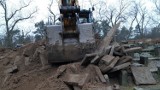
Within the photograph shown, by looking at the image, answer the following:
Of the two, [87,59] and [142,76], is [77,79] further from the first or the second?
[142,76]

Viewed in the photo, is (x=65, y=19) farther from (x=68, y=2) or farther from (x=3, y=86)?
(x=3, y=86)

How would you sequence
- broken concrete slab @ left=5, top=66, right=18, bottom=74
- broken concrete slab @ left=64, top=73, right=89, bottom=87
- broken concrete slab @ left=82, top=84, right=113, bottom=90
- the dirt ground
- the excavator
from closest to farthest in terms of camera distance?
broken concrete slab @ left=82, top=84, right=113, bottom=90 < broken concrete slab @ left=64, top=73, right=89, bottom=87 < the dirt ground < the excavator < broken concrete slab @ left=5, top=66, right=18, bottom=74

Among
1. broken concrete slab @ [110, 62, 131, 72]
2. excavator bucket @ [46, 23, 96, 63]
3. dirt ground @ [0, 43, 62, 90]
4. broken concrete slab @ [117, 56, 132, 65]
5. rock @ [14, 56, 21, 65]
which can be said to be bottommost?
dirt ground @ [0, 43, 62, 90]

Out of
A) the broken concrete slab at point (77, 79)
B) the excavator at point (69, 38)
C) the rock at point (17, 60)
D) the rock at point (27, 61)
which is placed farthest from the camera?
the rock at point (17, 60)

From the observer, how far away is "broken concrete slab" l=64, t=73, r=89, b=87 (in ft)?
27.2

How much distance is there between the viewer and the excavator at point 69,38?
9883 mm

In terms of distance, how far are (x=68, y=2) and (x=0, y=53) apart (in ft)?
23.0

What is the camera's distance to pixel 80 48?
9.95m

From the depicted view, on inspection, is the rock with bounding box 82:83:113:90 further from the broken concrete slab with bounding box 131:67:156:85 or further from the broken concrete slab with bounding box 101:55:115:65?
the broken concrete slab with bounding box 131:67:156:85

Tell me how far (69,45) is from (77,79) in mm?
1716

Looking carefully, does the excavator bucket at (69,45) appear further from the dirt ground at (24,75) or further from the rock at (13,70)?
the rock at (13,70)

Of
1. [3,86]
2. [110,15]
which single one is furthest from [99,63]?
[110,15]

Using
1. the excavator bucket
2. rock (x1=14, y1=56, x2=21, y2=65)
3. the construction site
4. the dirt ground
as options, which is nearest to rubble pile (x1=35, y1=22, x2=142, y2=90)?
the construction site

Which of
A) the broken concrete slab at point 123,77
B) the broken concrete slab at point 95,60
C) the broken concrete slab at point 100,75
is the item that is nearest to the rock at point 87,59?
the broken concrete slab at point 95,60
